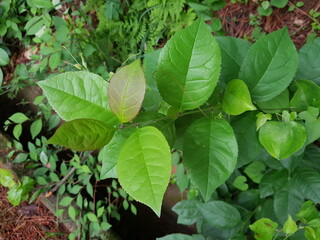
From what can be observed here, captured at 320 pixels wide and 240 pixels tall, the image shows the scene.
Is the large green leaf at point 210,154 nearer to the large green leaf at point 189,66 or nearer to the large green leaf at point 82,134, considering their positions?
the large green leaf at point 189,66

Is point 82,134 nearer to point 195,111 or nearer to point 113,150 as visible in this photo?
point 113,150

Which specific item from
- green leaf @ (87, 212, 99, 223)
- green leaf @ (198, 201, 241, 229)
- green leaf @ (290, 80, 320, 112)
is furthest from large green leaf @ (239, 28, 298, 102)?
green leaf @ (87, 212, 99, 223)

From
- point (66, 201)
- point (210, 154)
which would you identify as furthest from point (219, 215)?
point (66, 201)

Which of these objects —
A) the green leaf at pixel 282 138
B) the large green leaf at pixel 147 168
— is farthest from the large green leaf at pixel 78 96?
the green leaf at pixel 282 138

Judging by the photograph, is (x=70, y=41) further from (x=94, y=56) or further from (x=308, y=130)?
(x=308, y=130)

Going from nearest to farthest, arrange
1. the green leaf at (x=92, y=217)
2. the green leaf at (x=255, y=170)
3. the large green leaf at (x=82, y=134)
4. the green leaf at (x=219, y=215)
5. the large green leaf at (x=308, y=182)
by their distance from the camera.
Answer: the large green leaf at (x=82, y=134), the large green leaf at (x=308, y=182), the green leaf at (x=219, y=215), the green leaf at (x=255, y=170), the green leaf at (x=92, y=217)

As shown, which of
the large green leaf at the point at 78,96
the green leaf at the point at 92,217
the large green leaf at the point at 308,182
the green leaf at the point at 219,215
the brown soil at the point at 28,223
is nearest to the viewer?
the large green leaf at the point at 78,96

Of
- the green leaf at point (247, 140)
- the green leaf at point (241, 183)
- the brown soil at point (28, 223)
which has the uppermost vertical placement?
the green leaf at point (247, 140)

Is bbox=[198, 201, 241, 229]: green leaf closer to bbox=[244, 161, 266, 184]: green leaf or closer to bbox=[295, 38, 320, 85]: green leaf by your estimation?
bbox=[244, 161, 266, 184]: green leaf

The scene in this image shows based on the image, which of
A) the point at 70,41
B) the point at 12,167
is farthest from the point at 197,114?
the point at 12,167
